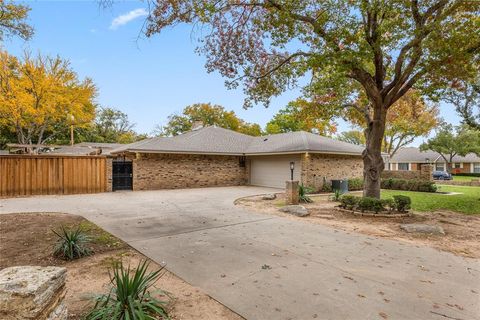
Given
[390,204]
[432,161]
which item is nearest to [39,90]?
[390,204]

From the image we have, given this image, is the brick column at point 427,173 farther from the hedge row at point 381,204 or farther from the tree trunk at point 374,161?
the hedge row at point 381,204

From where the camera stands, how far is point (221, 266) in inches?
176

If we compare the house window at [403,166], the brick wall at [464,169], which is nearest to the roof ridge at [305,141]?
the house window at [403,166]

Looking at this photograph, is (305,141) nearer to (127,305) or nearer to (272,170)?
(272,170)

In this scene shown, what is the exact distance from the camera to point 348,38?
8.42 m

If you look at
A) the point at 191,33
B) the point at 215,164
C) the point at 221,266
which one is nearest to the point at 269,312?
the point at 221,266

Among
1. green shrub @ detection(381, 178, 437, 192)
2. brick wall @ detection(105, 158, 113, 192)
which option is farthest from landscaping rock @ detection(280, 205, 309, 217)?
green shrub @ detection(381, 178, 437, 192)

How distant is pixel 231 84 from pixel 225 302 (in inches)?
322

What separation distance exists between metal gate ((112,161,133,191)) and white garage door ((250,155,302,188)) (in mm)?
8557

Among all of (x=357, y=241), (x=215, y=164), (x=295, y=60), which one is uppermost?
(x=295, y=60)

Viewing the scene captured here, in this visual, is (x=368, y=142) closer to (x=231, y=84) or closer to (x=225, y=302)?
(x=231, y=84)

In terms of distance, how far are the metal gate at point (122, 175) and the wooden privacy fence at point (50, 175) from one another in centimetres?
70

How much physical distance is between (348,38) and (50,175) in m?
14.7

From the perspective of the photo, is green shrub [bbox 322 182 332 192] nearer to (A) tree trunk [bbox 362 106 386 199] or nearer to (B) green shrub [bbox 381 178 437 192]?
(B) green shrub [bbox 381 178 437 192]
